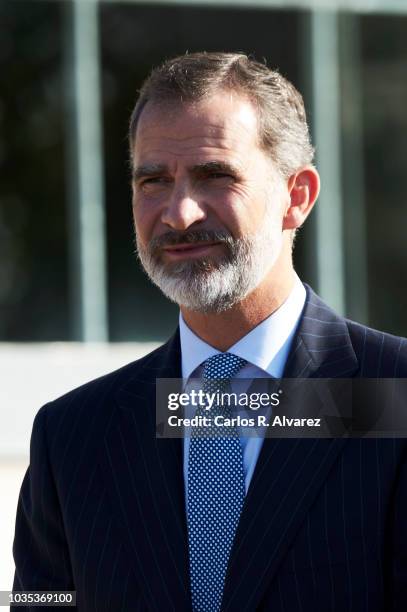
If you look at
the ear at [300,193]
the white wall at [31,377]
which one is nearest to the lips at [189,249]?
the ear at [300,193]

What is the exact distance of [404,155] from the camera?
8.95 meters

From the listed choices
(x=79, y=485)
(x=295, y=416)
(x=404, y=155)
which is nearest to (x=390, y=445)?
(x=295, y=416)

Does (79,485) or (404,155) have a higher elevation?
(404,155)

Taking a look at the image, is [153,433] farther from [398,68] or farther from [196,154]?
[398,68]

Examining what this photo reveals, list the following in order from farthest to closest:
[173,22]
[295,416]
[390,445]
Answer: [173,22] → [295,416] → [390,445]

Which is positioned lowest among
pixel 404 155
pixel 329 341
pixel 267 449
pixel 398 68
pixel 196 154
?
pixel 267 449

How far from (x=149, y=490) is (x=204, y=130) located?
32.1 inches

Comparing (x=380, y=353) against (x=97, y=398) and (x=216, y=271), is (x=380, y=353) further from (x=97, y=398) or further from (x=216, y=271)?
(x=97, y=398)

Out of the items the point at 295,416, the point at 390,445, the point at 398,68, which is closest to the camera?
the point at 390,445

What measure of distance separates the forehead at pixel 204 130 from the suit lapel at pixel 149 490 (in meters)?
0.50

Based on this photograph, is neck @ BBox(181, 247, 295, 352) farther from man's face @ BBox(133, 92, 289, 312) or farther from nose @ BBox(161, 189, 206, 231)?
nose @ BBox(161, 189, 206, 231)

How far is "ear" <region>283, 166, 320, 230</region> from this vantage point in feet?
8.46

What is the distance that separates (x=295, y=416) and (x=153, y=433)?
341mm

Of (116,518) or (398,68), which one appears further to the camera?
(398,68)
